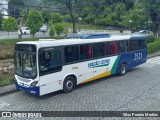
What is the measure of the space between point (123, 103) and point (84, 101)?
1.58 m

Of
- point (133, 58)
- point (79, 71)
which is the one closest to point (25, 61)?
point (79, 71)

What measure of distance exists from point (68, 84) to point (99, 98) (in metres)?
1.71

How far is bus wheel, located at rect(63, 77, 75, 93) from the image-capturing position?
10.0 m

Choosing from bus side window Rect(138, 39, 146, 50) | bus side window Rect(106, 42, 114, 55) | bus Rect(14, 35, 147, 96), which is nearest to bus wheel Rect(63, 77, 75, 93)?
bus Rect(14, 35, 147, 96)

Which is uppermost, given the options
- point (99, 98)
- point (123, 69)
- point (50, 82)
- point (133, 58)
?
point (133, 58)

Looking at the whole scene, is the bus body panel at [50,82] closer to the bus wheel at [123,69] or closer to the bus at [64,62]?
the bus at [64,62]

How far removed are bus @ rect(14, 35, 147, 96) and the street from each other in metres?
0.45

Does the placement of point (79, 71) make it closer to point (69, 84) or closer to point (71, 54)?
point (69, 84)

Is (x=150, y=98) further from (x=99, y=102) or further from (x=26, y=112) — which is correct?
(x=26, y=112)

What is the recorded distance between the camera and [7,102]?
30.1 ft

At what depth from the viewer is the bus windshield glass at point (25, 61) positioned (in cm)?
889

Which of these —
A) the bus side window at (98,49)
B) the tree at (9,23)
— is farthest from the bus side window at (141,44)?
the tree at (9,23)

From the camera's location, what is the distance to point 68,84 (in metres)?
10.2

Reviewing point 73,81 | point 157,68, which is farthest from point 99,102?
point 157,68
